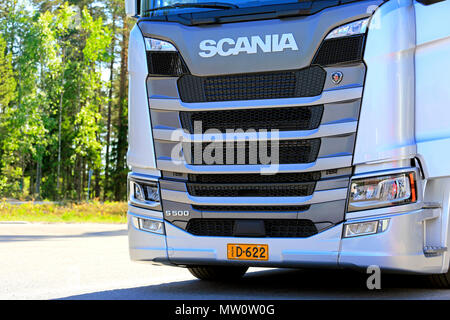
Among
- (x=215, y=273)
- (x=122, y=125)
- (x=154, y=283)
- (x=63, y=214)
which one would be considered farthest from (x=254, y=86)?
(x=122, y=125)

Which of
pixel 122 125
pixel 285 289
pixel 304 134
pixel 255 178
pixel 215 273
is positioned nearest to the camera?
pixel 304 134

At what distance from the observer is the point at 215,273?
9773 mm

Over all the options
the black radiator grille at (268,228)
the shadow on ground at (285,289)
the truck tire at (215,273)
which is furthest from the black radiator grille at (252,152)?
the truck tire at (215,273)

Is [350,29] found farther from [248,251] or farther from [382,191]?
[248,251]

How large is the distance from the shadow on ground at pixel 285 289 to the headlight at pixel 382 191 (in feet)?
3.71

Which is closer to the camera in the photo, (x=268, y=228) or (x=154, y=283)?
(x=268, y=228)

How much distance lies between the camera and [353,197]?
293 inches

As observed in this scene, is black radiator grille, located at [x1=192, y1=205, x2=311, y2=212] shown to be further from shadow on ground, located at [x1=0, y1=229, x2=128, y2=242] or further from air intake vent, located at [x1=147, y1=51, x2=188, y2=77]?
shadow on ground, located at [x1=0, y1=229, x2=128, y2=242]

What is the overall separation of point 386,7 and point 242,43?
→ 1.38 m

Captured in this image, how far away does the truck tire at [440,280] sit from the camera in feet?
26.1

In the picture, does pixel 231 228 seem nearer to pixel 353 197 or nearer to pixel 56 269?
pixel 353 197

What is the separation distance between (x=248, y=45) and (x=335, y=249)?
82.3 inches

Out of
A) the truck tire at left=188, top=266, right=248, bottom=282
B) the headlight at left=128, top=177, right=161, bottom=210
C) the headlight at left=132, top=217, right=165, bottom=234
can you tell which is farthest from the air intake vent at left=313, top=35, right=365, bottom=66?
the truck tire at left=188, top=266, right=248, bottom=282
